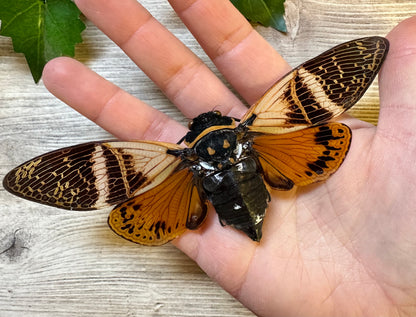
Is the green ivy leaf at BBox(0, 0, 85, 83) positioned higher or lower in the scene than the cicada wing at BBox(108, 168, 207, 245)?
higher

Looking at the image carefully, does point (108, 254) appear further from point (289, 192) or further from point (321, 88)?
point (321, 88)

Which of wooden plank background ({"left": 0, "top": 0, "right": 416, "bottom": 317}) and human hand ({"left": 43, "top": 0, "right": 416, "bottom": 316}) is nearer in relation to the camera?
human hand ({"left": 43, "top": 0, "right": 416, "bottom": 316})

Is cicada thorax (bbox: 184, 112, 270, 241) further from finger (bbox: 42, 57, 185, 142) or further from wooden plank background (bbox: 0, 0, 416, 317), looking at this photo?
wooden plank background (bbox: 0, 0, 416, 317)

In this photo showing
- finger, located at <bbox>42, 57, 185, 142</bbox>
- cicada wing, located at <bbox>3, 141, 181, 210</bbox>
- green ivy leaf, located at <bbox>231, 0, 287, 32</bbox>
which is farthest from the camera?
green ivy leaf, located at <bbox>231, 0, 287, 32</bbox>

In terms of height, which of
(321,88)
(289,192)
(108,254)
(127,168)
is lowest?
(108,254)

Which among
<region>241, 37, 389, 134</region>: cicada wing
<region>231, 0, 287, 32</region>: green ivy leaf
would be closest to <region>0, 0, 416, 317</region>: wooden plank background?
<region>231, 0, 287, 32</region>: green ivy leaf

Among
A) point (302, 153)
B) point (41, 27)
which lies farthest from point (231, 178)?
point (41, 27)

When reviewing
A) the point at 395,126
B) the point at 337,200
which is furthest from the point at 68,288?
the point at 395,126

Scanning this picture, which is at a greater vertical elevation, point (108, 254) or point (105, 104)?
point (105, 104)
